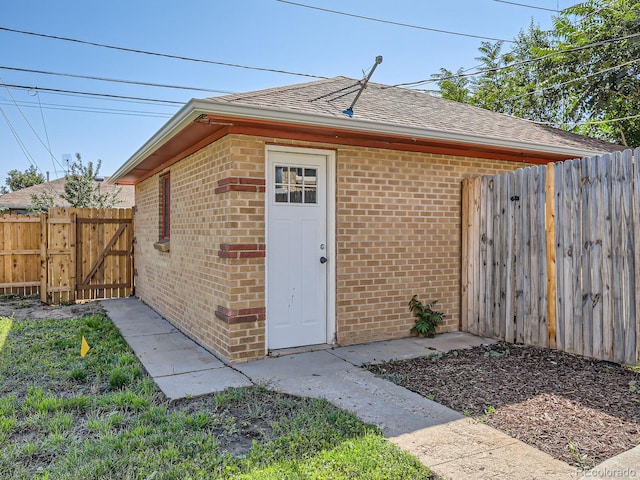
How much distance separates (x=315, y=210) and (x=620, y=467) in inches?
150

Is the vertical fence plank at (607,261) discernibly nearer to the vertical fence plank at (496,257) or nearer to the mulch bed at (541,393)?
the mulch bed at (541,393)

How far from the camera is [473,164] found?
660cm

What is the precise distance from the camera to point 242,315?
4930 mm

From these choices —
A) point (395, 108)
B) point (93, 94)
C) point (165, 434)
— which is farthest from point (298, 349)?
point (93, 94)

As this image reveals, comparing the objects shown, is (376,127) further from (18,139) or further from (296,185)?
(18,139)

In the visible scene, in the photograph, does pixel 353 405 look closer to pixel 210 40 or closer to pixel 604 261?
pixel 604 261

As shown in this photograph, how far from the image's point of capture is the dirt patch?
790cm

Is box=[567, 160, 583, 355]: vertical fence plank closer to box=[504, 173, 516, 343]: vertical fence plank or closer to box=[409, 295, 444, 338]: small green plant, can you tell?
box=[504, 173, 516, 343]: vertical fence plank

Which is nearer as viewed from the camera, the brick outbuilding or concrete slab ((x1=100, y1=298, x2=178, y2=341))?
the brick outbuilding

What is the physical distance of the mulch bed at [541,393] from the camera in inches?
122

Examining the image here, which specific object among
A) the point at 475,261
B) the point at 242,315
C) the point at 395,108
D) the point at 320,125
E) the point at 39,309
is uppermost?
the point at 395,108

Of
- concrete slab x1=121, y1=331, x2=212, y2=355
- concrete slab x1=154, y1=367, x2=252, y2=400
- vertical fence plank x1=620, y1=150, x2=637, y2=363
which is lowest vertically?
concrete slab x1=121, y1=331, x2=212, y2=355

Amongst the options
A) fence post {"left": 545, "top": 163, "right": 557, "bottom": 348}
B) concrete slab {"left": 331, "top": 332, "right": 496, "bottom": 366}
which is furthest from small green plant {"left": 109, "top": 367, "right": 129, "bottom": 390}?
fence post {"left": 545, "top": 163, "right": 557, "bottom": 348}

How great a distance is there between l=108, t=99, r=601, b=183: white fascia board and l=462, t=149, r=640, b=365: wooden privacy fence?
70 centimetres
